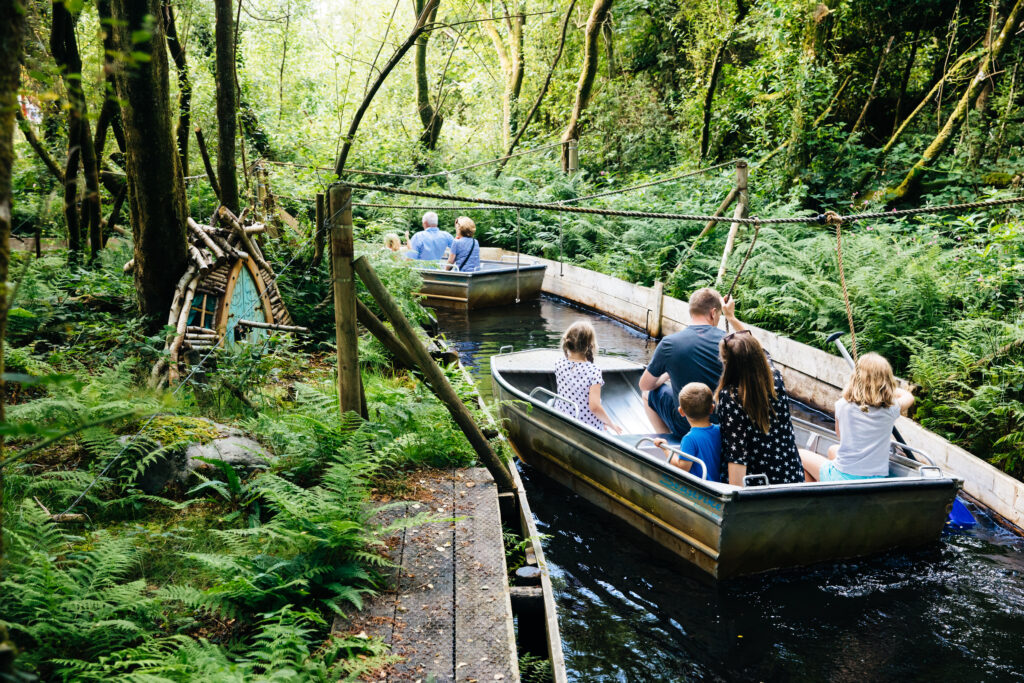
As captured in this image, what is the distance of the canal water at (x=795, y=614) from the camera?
4.29 meters

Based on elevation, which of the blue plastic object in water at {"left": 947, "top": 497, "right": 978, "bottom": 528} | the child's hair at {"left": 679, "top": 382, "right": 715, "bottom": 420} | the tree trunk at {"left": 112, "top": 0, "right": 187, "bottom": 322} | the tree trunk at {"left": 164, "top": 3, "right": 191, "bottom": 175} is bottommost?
the blue plastic object in water at {"left": 947, "top": 497, "right": 978, "bottom": 528}

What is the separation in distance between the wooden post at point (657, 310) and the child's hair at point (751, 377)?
21.9 ft

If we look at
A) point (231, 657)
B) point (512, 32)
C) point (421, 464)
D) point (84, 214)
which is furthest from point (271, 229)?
point (512, 32)

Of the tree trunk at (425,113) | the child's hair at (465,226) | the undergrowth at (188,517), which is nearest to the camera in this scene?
the undergrowth at (188,517)

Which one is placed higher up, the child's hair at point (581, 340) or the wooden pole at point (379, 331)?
the wooden pole at point (379, 331)

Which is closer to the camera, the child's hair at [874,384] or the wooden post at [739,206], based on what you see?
the child's hair at [874,384]

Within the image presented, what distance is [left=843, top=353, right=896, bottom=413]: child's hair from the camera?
16.0 ft

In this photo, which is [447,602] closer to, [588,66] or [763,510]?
[763,510]

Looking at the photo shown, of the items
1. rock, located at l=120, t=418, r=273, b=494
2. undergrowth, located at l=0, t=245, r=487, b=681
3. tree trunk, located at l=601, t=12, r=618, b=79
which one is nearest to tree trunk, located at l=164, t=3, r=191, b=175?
undergrowth, located at l=0, t=245, r=487, b=681

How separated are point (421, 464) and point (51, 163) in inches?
224

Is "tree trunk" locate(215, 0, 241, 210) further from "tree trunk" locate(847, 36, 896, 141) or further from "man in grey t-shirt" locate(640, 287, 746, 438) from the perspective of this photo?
"tree trunk" locate(847, 36, 896, 141)

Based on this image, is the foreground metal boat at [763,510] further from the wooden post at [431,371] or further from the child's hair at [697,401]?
the wooden post at [431,371]

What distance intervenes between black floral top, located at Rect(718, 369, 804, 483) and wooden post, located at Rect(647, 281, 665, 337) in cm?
657

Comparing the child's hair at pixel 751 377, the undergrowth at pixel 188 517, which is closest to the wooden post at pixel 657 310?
the undergrowth at pixel 188 517
